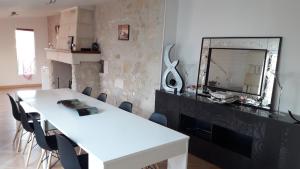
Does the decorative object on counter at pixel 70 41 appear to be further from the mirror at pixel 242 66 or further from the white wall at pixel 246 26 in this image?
the mirror at pixel 242 66

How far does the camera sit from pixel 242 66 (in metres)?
3.06

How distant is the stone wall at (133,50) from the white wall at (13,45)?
11.5 feet

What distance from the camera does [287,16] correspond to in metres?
2.63

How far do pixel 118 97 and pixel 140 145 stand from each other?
3.54 metres

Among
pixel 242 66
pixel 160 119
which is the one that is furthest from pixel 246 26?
pixel 160 119

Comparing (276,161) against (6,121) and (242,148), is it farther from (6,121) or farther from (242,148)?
(6,121)

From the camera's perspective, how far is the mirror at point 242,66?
9.11 feet

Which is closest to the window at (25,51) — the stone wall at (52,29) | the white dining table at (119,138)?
the stone wall at (52,29)

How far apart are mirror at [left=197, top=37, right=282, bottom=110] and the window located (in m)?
6.86

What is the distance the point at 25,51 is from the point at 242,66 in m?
7.60

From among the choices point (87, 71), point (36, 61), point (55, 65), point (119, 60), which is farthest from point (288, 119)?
point (36, 61)

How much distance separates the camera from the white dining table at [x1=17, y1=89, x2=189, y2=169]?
1703 millimetres

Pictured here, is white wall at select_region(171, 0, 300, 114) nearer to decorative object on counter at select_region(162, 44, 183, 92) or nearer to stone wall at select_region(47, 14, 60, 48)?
decorative object on counter at select_region(162, 44, 183, 92)

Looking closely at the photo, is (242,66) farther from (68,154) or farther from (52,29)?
(52,29)
